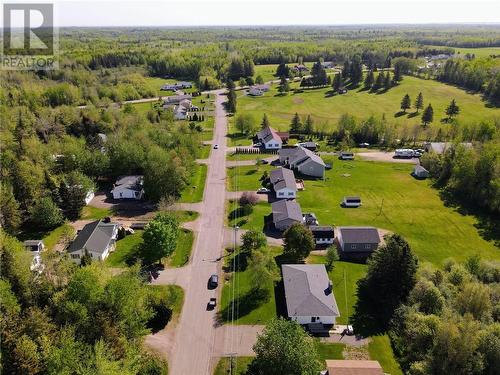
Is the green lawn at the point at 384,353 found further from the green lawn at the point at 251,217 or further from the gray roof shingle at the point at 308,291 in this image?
the green lawn at the point at 251,217

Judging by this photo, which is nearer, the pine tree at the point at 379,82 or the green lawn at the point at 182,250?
the green lawn at the point at 182,250

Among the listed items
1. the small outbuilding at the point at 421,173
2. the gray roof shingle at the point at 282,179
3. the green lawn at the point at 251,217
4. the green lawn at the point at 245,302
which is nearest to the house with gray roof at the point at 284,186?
the gray roof shingle at the point at 282,179

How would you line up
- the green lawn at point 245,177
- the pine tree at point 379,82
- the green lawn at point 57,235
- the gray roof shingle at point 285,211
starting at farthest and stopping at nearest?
the pine tree at point 379,82 < the green lawn at point 245,177 < the gray roof shingle at point 285,211 < the green lawn at point 57,235

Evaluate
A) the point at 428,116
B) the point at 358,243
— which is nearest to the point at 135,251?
the point at 358,243

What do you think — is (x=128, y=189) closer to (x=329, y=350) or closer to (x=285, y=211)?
(x=285, y=211)

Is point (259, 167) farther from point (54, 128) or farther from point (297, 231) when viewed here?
point (54, 128)

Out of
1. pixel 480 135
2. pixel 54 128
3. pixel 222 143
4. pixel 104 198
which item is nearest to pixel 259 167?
pixel 222 143

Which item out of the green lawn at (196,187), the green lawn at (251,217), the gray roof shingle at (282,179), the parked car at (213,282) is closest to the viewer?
the parked car at (213,282)
